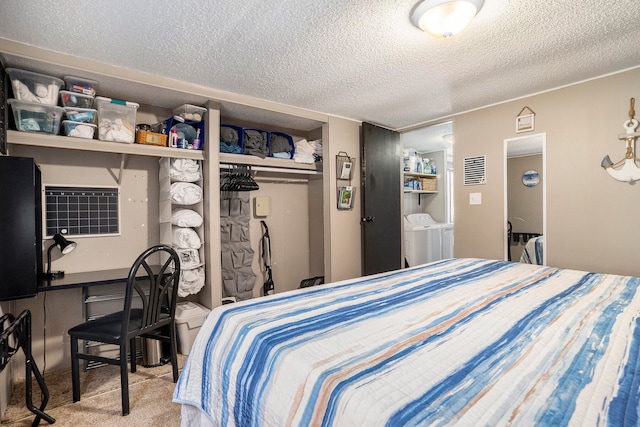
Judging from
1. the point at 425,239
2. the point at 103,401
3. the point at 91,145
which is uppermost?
the point at 91,145

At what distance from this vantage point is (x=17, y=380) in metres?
2.22

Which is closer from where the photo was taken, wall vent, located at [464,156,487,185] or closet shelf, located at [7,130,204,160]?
closet shelf, located at [7,130,204,160]

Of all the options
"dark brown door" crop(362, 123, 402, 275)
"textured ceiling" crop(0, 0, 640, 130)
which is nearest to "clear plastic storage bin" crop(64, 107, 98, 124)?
"textured ceiling" crop(0, 0, 640, 130)

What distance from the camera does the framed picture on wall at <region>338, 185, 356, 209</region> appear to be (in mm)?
3602

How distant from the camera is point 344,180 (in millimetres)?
3680

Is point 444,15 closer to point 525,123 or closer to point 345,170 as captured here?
point 525,123

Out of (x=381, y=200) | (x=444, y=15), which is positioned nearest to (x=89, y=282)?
(x=444, y=15)

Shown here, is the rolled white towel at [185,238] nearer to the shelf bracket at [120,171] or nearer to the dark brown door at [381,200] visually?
the shelf bracket at [120,171]

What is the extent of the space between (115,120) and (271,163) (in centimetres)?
139

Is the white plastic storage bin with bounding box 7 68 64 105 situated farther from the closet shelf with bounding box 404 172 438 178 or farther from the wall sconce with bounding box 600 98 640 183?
the closet shelf with bounding box 404 172 438 178

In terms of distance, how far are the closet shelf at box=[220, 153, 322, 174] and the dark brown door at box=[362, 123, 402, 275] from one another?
1.97 feet

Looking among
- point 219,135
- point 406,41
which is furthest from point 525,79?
point 219,135

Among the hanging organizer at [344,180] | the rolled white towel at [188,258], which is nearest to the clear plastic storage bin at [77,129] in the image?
the rolled white towel at [188,258]

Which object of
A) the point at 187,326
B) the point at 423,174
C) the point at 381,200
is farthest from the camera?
the point at 423,174
